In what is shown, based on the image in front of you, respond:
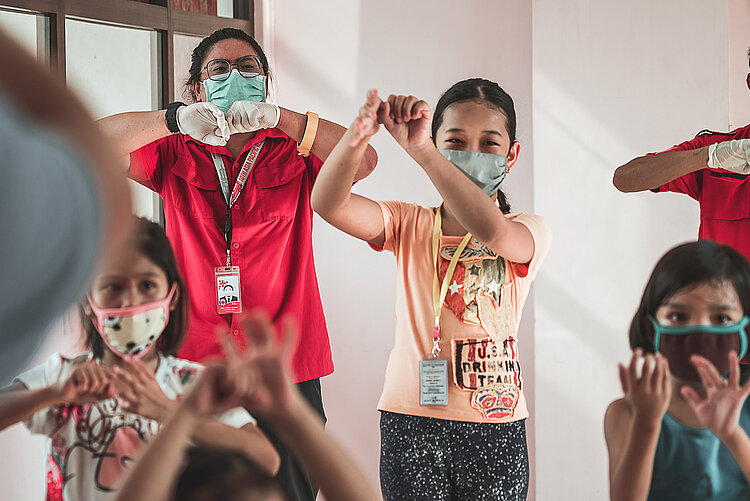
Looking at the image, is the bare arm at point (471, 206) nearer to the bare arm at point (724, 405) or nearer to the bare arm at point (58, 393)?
the bare arm at point (724, 405)

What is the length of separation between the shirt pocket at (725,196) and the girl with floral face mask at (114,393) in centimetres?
152

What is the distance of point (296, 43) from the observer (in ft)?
11.0

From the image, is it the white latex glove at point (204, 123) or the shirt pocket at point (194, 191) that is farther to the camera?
the shirt pocket at point (194, 191)

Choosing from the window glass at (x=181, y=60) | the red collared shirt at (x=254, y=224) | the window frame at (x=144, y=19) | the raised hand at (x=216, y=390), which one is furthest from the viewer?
the window glass at (x=181, y=60)

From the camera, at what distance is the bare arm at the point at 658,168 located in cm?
204

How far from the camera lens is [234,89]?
184 cm

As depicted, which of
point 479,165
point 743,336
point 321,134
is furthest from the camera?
point 321,134

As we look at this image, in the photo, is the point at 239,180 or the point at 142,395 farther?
the point at 239,180

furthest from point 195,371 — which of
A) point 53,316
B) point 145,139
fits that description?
point 145,139

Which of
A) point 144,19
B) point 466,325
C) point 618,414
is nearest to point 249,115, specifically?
point 466,325

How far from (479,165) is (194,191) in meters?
0.65

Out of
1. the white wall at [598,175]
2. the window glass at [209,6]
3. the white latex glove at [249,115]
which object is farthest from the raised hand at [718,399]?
the window glass at [209,6]

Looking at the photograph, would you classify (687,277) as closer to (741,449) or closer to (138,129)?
(741,449)

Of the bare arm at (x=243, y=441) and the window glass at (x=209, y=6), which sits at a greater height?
the window glass at (x=209, y=6)
